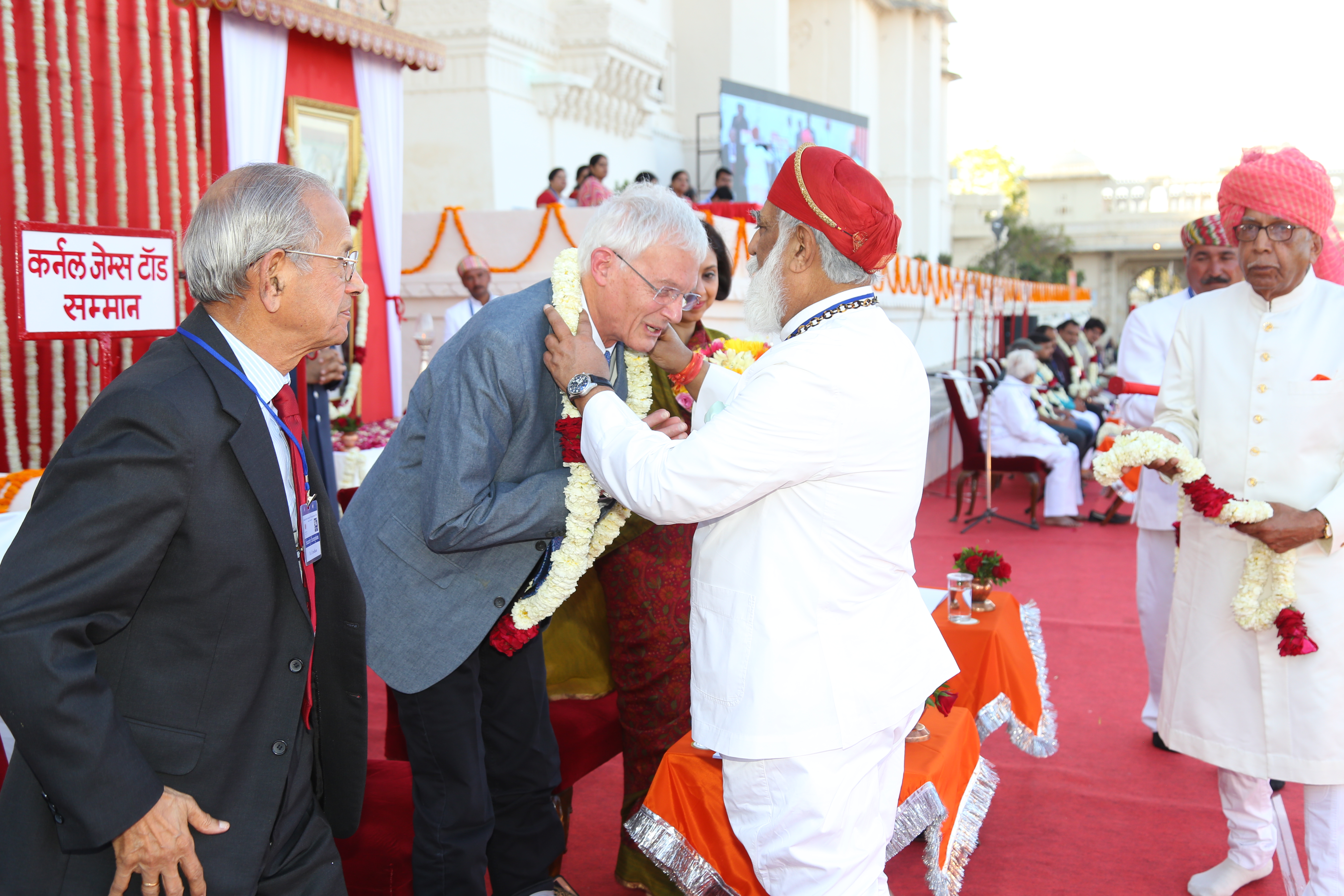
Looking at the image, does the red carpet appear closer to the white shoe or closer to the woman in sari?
the white shoe

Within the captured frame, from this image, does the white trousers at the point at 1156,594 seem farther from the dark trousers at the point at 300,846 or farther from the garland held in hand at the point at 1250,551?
the dark trousers at the point at 300,846

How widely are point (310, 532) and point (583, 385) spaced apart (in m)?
0.62

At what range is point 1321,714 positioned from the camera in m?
2.66

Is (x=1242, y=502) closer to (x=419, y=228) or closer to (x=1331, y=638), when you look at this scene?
(x=1331, y=638)

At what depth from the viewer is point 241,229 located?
4.86 ft

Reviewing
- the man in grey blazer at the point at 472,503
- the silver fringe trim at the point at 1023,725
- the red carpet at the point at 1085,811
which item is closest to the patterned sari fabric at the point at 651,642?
the red carpet at the point at 1085,811

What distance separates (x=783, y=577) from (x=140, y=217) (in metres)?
5.52

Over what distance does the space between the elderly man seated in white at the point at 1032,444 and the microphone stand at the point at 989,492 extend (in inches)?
0.7

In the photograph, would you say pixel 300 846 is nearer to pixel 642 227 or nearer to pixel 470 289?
pixel 642 227

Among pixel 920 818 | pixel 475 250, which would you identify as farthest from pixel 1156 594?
pixel 475 250

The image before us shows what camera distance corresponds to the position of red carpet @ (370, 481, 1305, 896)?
122 inches

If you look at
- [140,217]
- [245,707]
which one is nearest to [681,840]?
[245,707]

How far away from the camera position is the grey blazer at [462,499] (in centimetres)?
201

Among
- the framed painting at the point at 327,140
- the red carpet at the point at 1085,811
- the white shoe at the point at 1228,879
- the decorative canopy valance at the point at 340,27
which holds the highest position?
the decorative canopy valance at the point at 340,27
